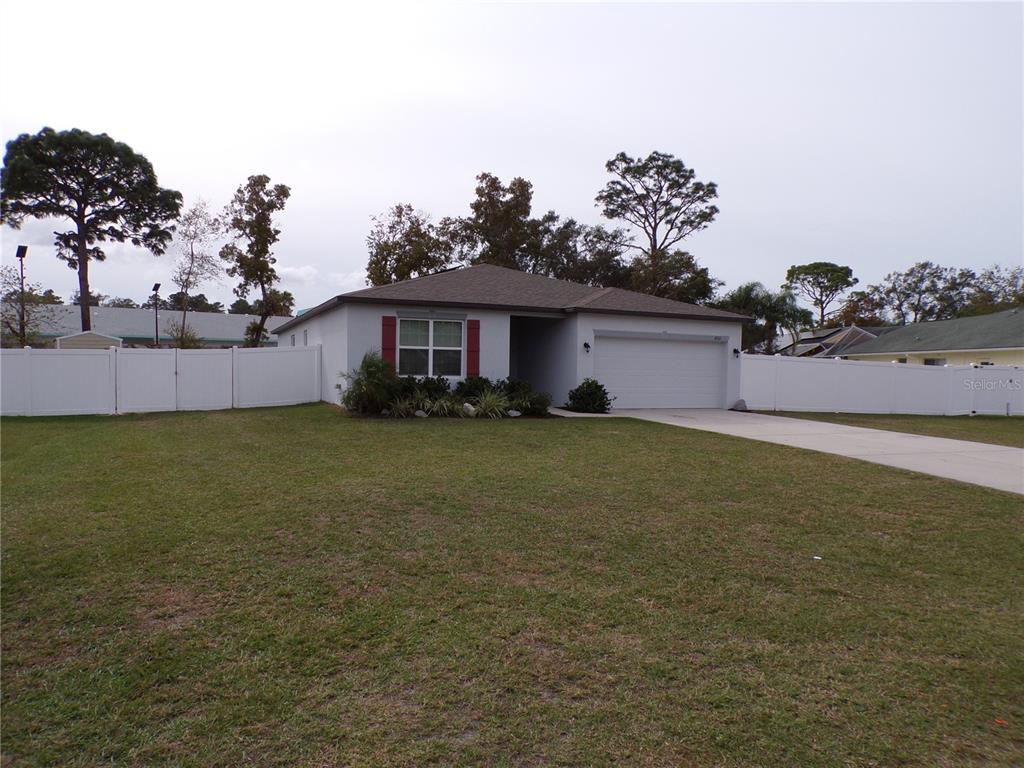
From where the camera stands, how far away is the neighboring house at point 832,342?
37.5 meters

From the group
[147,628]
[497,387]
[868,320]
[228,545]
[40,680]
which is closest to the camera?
[40,680]

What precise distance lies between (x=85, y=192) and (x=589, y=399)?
98.4 feet

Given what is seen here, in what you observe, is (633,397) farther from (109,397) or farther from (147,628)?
(147,628)

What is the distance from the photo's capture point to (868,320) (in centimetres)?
5116

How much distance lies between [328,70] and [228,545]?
347 inches

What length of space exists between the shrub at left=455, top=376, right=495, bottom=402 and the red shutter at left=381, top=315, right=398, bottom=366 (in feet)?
5.52

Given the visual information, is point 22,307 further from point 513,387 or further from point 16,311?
point 513,387

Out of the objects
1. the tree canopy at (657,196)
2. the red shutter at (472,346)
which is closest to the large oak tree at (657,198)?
the tree canopy at (657,196)

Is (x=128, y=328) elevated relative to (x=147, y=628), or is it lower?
elevated

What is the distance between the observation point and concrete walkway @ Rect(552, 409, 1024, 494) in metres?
8.30

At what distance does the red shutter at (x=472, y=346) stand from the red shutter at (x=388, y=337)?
185 centimetres

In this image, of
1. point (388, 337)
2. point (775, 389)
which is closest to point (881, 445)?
point (775, 389)

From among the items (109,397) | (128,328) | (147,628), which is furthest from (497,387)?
(128,328)

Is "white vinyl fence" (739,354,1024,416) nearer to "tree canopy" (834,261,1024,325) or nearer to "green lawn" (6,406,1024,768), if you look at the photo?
"green lawn" (6,406,1024,768)
